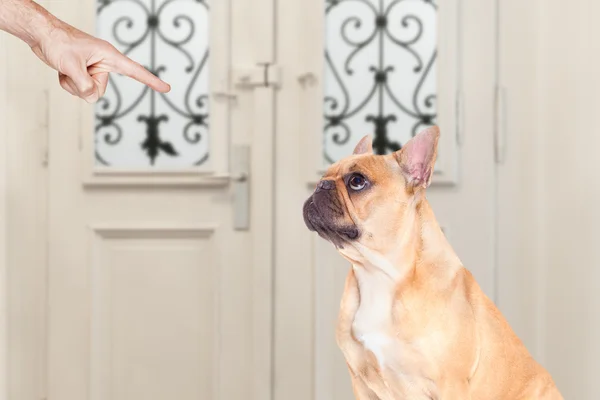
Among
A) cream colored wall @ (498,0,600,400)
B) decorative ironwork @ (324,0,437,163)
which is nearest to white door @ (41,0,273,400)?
decorative ironwork @ (324,0,437,163)

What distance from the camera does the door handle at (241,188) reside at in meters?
2.00

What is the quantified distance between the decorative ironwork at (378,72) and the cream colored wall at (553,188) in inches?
9.2

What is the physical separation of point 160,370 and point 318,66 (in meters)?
1.01

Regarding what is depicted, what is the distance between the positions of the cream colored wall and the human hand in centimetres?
113

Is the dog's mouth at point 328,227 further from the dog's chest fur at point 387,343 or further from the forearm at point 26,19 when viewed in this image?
the forearm at point 26,19

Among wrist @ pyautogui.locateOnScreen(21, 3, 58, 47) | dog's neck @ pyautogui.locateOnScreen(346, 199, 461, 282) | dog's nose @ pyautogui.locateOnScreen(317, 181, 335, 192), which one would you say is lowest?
dog's neck @ pyautogui.locateOnScreen(346, 199, 461, 282)

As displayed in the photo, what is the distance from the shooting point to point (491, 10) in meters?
2.00

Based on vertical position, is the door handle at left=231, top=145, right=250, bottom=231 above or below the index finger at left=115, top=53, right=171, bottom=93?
below

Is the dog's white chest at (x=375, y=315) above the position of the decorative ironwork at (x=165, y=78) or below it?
below

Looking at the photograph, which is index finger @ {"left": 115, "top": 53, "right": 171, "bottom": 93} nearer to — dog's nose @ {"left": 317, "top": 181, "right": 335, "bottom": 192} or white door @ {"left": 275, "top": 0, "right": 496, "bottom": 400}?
dog's nose @ {"left": 317, "top": 181, "right": 335, "bottom": 192}

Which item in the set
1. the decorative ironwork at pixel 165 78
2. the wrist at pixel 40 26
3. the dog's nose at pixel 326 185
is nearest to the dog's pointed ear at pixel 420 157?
the dog's nose at pixel 326 185

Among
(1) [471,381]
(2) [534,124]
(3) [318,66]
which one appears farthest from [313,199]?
(2) [534,124]

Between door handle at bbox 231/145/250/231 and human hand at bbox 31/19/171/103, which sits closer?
human hand at bbox 31/19/171/103

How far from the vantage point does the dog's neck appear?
3.30 feet
